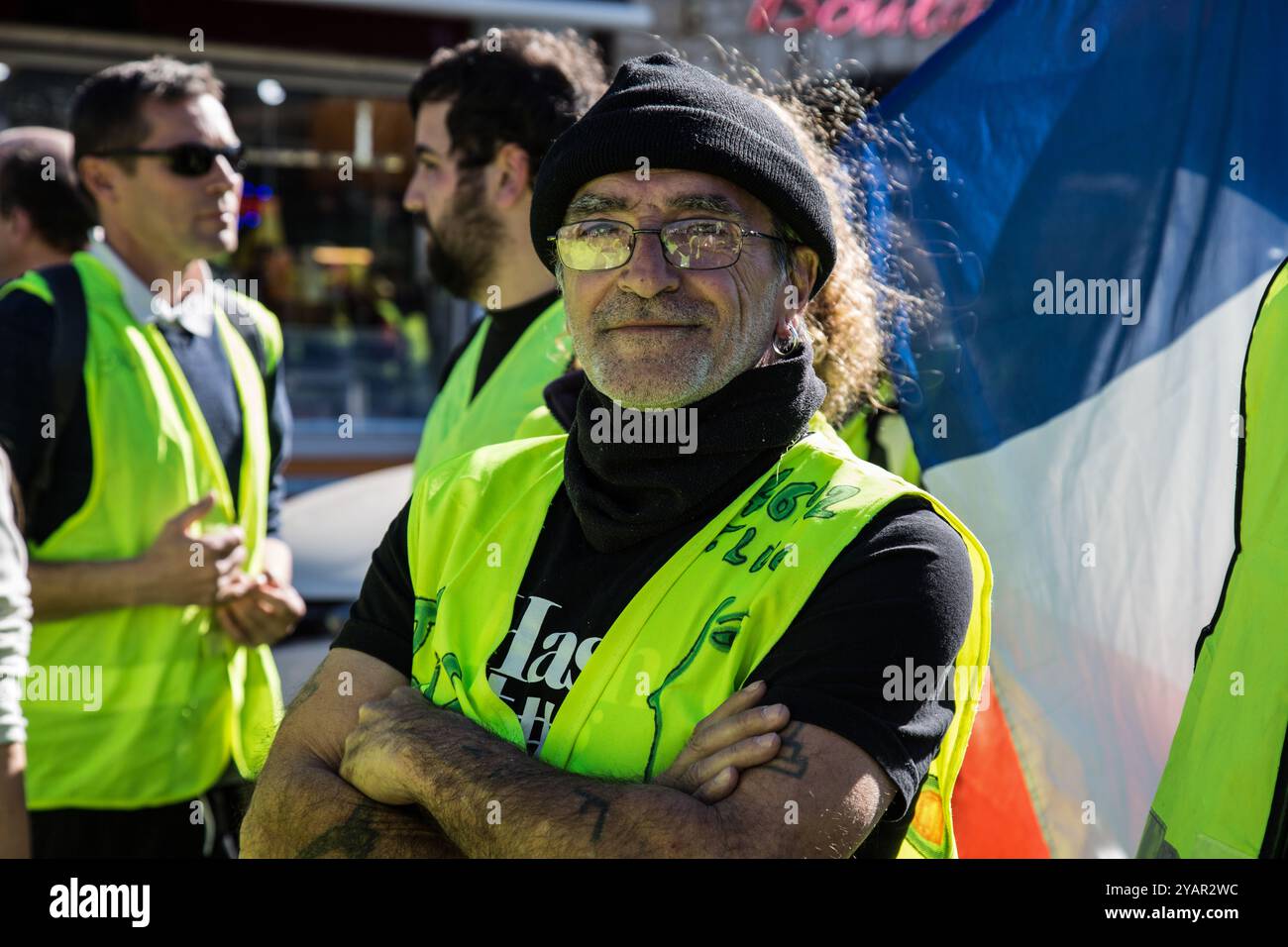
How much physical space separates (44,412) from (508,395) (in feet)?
3.71

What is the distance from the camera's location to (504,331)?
135 inches

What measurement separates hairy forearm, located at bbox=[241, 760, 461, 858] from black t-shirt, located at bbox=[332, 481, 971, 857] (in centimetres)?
21

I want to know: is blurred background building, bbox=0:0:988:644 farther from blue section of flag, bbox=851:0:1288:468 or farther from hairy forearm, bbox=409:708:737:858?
hairy forearm, bbox=409:708:737:858

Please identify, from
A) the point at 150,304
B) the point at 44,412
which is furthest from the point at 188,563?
the point at 150,304

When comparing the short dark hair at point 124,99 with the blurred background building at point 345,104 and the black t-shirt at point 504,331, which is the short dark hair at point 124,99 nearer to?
the black t-shirt at point 504,331

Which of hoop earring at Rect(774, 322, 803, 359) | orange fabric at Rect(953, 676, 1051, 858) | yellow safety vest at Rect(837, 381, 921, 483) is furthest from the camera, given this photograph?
yellow safety vest at Rect(837, 381, 921, 483)

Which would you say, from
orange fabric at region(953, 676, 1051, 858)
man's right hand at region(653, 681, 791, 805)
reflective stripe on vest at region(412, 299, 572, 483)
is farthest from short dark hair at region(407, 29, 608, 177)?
man's right hand at region(653, 681, 791, 805)

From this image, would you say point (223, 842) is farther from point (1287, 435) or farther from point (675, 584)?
point (1287, 435)

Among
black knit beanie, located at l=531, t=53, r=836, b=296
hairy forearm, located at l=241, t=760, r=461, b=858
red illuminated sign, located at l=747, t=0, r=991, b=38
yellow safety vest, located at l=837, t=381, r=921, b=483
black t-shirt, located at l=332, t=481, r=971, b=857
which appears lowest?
hairy forearm, located at l=241, t=760, r=461, b=858

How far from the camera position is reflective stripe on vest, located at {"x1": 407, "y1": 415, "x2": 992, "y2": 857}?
1.88m

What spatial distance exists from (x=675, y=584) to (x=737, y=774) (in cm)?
31

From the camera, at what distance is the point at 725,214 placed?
2082 millimetres

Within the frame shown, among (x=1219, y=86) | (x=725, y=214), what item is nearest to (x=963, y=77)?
(x=1219, y=86)

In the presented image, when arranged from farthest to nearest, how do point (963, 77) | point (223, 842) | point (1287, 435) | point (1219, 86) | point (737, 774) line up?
1. point (223, 842)
2. point (963, 77)
3. point (1219, 86)
4. point (1287, 435)
5. point (737, 774)
